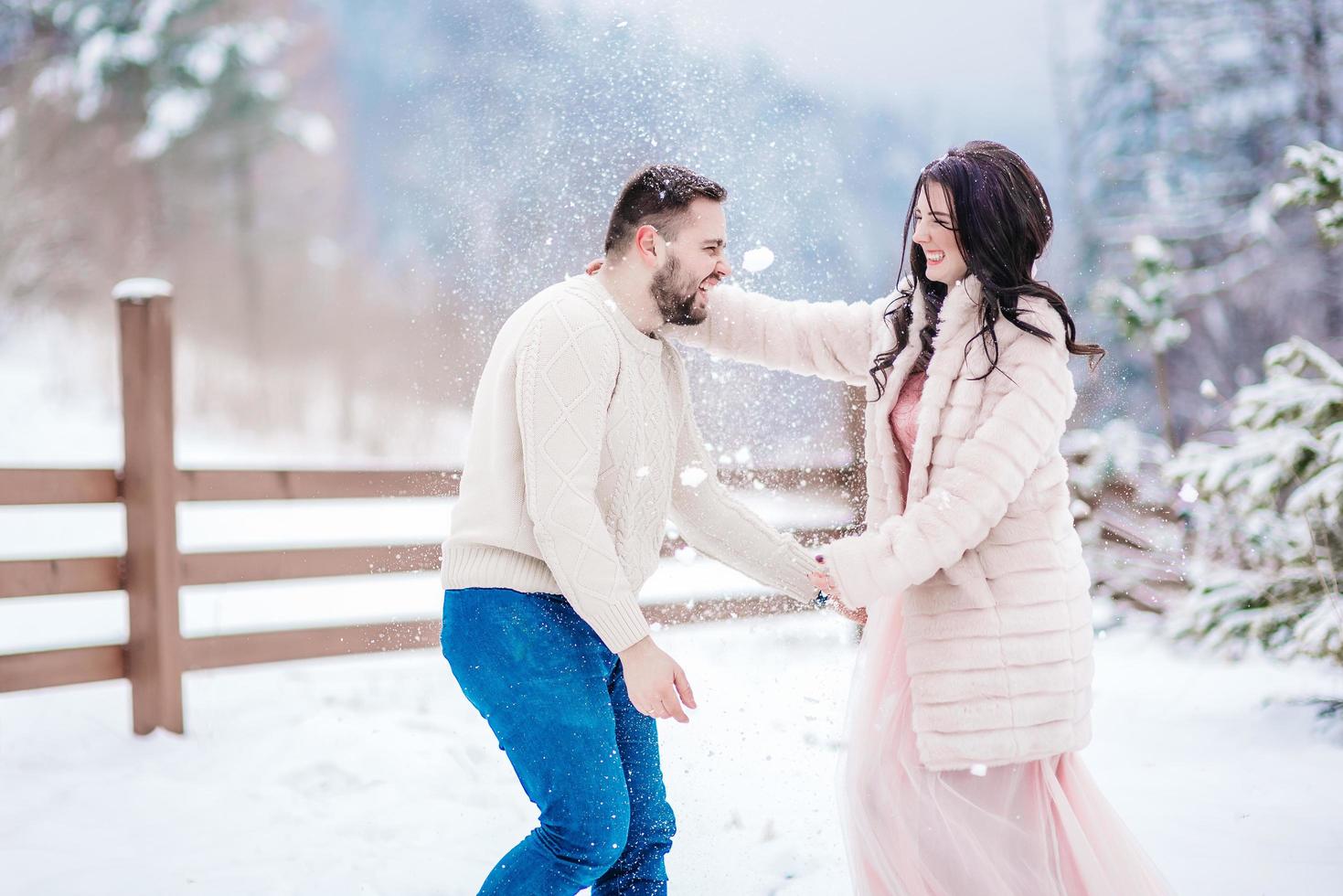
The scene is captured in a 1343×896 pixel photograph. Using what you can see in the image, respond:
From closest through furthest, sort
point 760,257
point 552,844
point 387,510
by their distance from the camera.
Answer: point 552,844 → point 760,257 → point 387,510

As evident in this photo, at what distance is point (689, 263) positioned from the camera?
213 centimetres

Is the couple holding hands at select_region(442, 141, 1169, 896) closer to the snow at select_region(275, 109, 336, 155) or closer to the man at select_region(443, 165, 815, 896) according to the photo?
the man at select_region(443, 165, 815, 896)

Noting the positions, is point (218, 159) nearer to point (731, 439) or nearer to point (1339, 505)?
point (731, 439)

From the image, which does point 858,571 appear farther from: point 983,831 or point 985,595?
point 983,831

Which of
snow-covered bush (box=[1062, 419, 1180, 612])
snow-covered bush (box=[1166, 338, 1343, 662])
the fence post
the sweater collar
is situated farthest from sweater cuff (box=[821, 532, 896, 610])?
snow-covered bush (box=[1062, 419, 1180, 612])

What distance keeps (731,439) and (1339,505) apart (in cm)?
248

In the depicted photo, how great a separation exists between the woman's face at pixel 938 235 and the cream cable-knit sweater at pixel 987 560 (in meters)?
0.07

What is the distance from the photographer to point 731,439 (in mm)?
4918

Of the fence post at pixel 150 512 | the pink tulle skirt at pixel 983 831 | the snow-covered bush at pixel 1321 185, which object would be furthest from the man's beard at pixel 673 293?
the snow-covered bush at pixel 1321 185

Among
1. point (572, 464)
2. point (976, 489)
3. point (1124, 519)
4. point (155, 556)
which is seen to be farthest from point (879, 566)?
point (1124, 519)

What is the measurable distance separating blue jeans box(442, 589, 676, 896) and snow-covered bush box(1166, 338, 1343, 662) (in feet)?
10.8

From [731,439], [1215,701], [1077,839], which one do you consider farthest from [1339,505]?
[1077,839]

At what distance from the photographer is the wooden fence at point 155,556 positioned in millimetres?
4113

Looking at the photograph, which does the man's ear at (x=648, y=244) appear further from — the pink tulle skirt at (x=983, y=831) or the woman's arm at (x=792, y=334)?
the pink tulle skirt at (x=983, y=831)
